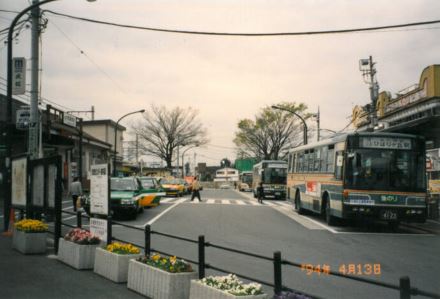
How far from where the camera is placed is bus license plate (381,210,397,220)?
643 inches

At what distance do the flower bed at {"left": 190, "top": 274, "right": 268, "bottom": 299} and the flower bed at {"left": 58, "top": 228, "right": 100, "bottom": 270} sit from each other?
399 cm

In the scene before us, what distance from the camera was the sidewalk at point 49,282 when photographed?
7.54 meters

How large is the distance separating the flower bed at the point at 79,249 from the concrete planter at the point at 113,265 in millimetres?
703

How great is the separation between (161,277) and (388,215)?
36.6ft

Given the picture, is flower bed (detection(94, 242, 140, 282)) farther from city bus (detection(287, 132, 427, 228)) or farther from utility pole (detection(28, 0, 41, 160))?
city bus (detection(287, 132, 427, 228))

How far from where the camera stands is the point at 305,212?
81.5ft

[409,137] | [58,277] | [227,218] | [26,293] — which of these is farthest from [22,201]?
[409,137]

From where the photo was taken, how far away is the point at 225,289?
5.82 metres

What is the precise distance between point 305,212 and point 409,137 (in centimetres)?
900

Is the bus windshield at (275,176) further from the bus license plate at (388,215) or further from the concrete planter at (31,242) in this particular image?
the concrete planter at (31,242)

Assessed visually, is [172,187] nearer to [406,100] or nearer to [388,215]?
[406,100]

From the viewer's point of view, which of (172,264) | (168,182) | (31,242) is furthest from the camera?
(168,182)

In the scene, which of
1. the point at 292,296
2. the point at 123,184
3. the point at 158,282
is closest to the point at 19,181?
the point at 123,184

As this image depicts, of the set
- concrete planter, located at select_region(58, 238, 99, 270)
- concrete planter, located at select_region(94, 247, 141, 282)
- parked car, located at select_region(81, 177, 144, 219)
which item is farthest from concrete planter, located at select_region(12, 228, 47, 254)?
parked car, located at select_region(81, 177, 144, 219)
